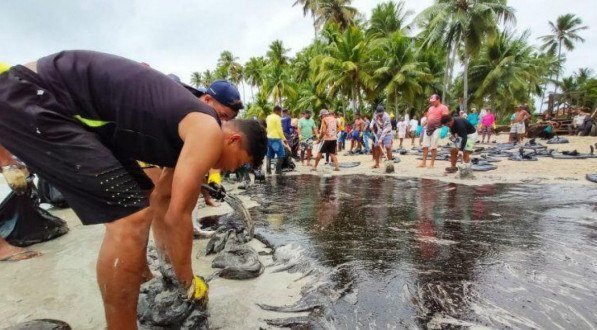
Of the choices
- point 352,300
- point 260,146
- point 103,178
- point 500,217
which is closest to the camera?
point 103,178

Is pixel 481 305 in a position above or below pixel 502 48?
below

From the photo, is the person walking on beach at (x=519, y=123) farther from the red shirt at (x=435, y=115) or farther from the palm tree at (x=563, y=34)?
the palm tree at (x=563, y=34)

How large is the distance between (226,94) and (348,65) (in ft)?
67.9

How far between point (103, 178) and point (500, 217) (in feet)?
12.6

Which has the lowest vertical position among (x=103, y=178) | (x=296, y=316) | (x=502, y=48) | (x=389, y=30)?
(x=296, y=316)

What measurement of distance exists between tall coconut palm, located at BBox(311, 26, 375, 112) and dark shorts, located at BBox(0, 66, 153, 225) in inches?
880

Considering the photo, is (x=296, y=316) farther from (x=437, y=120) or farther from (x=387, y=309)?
(x=437, y=120)

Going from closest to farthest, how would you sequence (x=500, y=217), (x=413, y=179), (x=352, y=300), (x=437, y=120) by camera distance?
1. (x=352, y=300)
2. (x=500, y=217)
3. (x=413, y=179)
4. (x=437, y=120)

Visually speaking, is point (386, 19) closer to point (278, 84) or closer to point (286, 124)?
point (278, 84)

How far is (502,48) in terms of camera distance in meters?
28.9

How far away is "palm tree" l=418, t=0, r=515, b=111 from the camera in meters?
21.9

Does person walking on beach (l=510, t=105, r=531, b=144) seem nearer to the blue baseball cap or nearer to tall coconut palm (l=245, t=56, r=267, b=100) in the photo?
the blue baseball cap

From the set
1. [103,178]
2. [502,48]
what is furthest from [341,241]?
[502,48]

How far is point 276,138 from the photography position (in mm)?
8125
